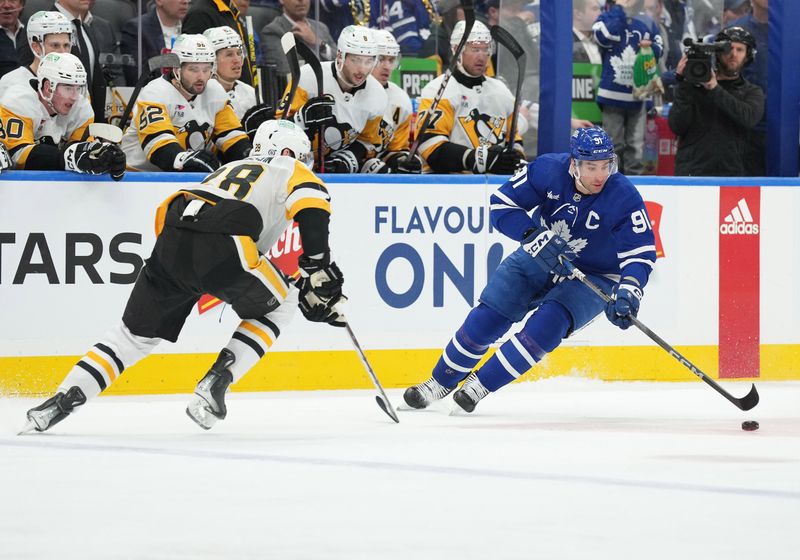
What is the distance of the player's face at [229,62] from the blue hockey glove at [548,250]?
1796 mm

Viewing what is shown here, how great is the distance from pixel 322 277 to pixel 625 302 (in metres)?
1.12

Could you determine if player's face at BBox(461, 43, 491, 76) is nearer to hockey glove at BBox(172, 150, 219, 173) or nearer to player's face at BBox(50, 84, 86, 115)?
hockey glove at BBox(172, 150, 219, 173)

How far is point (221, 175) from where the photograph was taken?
498 cm

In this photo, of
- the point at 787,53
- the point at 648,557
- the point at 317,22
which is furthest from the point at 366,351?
the point at 648,557

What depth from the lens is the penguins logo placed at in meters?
6.86

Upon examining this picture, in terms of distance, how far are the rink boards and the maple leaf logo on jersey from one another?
40.2 inches

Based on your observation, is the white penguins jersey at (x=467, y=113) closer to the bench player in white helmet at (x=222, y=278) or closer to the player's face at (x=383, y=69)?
the player's face at (x=383, y=69)

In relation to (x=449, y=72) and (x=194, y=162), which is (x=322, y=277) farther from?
(x=449, y=72)

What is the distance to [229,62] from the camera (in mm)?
6469

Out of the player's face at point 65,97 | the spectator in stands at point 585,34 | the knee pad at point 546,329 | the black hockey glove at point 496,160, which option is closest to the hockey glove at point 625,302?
the knee pad at point 546,329

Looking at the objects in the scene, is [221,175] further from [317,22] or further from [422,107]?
[317,22]

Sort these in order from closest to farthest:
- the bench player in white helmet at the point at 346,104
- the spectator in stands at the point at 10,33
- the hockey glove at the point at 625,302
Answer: the hockey glove at the point at 625,302, the spectator in stands at the point at 10,33, the bench player in white helmet at the point at 346,104

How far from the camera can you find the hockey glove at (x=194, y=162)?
19.9 ft

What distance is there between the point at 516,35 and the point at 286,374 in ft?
7.68
